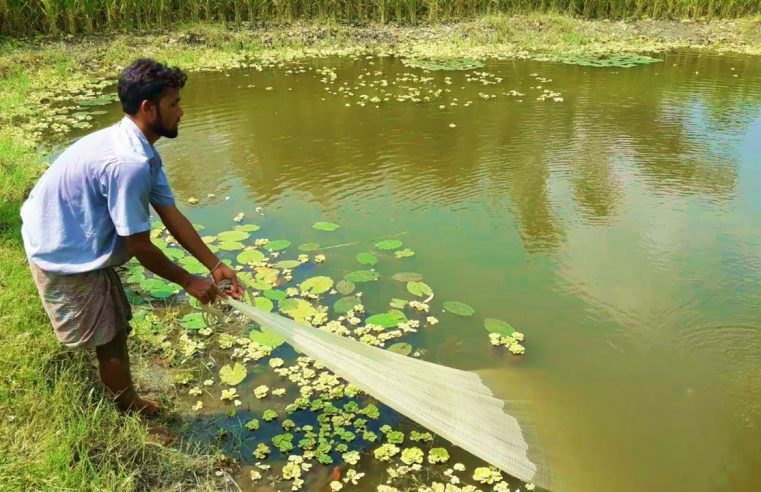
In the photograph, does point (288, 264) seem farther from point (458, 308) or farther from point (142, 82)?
point (142, 82)

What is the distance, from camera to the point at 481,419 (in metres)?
2.67

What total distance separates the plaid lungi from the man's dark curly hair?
677 millimetres

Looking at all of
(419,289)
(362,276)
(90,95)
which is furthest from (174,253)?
(90,95)

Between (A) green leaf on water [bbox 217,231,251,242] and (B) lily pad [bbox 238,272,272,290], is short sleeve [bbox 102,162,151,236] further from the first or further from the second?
(A) green leaf on water [bbox 217,231,251,242]

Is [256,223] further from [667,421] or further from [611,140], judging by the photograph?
[611,140]

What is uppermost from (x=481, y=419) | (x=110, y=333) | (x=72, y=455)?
(x=110, y=333)

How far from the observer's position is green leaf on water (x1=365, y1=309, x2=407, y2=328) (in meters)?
3.69

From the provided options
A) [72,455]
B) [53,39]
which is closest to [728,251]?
[72,455]

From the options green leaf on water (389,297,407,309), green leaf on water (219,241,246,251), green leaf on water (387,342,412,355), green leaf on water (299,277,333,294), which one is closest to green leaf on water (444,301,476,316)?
green leaf on water (389,297,407,309)

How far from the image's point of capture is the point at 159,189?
2.33m

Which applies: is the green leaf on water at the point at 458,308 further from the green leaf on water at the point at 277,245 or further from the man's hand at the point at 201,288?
the man's hand at the point at 201,288

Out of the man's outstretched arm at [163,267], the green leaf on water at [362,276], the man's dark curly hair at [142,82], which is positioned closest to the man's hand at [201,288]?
the man's outstretched arm at [163,267]

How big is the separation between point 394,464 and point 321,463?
343 millimetres

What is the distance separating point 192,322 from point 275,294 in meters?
0.58
